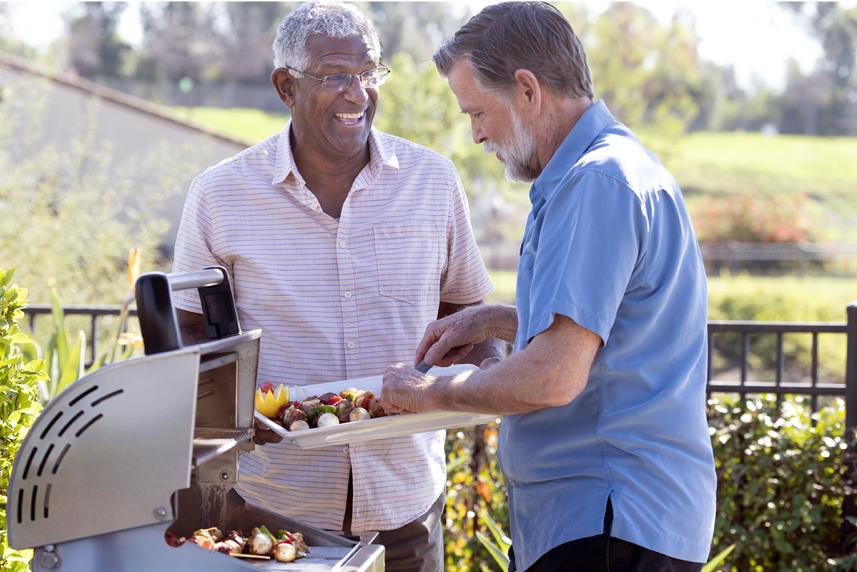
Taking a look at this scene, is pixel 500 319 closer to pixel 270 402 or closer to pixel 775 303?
pixel 270 402

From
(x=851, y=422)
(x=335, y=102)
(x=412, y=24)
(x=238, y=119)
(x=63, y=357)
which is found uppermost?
(x=412, y=24)

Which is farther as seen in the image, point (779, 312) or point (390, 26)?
point (390, 26)

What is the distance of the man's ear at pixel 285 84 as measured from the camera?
266 cm

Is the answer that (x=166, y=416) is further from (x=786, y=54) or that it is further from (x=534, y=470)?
(x=786, y=54)

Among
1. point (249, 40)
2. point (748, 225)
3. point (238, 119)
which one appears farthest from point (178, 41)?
point (748, 225)

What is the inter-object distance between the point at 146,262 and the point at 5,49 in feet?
81.2

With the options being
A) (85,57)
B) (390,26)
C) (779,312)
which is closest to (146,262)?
(779,312)

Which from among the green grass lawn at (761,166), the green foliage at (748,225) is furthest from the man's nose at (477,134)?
the green grass lawn at (761,166)

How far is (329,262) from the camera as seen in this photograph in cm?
264

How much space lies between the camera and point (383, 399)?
2.12 meters

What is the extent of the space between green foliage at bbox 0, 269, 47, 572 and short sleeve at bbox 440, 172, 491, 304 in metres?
1.04

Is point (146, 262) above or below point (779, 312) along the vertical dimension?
above

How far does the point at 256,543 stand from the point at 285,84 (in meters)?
1.22

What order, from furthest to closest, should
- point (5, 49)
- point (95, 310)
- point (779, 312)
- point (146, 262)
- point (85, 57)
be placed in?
1. point (85, 57)
2. point (5, 49)
3. point (779, 312)
4. point (146, 262)
5. point (95, 310)
